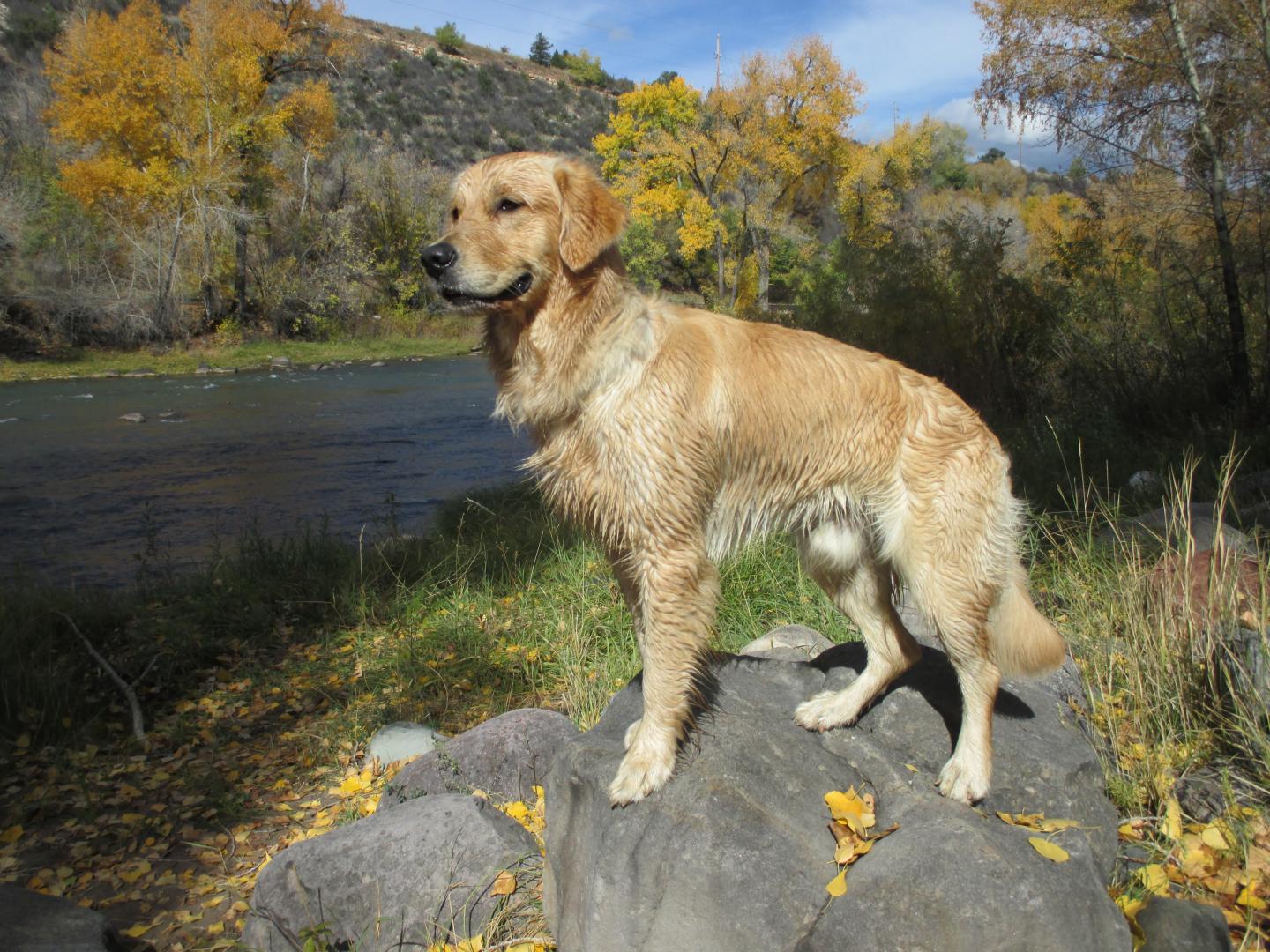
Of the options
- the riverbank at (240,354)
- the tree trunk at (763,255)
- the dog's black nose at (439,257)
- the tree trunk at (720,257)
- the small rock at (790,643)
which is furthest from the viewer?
the tree trunk at (763,255)

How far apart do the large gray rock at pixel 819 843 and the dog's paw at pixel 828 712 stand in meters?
0.04

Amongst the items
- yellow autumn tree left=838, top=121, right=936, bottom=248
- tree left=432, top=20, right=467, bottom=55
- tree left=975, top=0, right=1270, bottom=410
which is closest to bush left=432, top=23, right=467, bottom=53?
tree left=432, top=20, right=467, bottom=55

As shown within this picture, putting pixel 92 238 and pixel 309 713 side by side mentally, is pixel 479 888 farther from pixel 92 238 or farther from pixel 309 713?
pixel 92 238

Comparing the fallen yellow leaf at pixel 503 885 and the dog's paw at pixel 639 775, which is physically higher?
the dog's paw at pixel 639 775

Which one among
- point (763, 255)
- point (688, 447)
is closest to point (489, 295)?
point (688, 447)

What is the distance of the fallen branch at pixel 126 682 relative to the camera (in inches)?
223

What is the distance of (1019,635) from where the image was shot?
346 centimetres

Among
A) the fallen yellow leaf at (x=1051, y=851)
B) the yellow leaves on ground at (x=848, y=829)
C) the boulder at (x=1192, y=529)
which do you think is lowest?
the yellow leaves on ground at (x=848, y=829)

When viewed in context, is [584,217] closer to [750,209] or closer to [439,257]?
[439,257]

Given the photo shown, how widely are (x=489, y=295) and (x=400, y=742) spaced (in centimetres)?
319

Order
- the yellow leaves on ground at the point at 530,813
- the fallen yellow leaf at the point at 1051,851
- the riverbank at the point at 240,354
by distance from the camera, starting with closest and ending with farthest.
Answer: the fallen yellow leaf at the point at 1051,851
the yellow leaves on ground at the point at 530,813
the riverbank at the point at 240,354

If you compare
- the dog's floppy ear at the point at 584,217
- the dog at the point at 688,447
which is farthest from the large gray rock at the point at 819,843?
the dog's floppy ear at the point at 584,217

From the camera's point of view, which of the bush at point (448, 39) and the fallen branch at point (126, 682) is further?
the bush at point (448, 39)

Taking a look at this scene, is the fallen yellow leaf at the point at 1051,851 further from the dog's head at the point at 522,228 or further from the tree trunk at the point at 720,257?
the tree trunk at the point at 720,257
